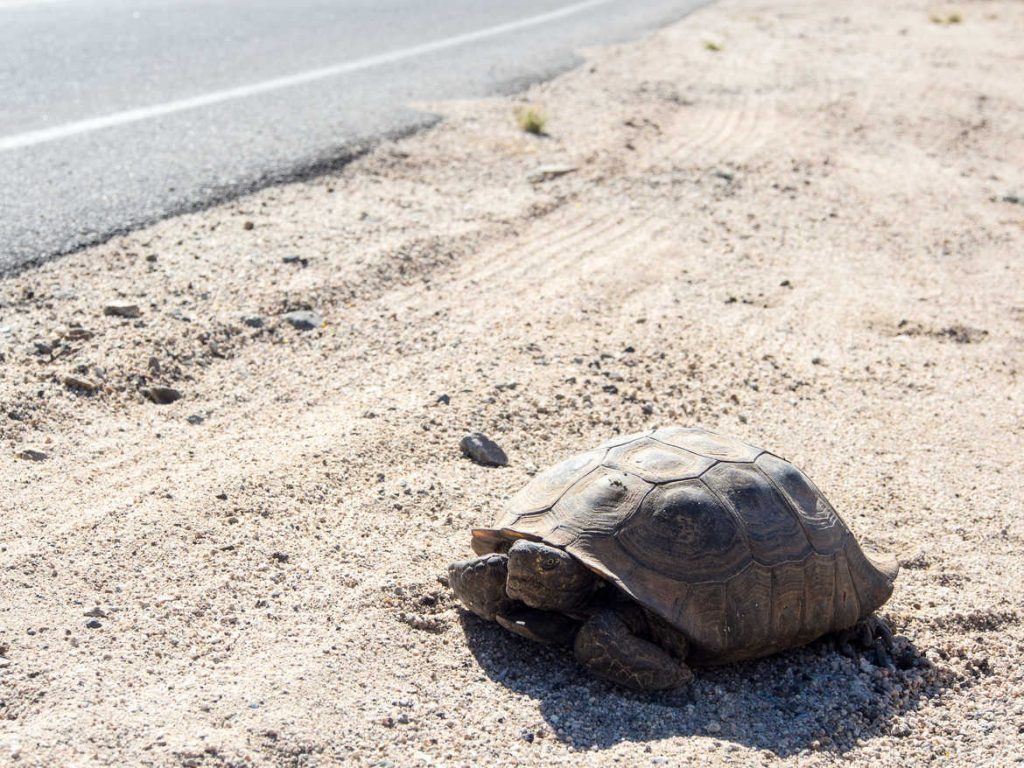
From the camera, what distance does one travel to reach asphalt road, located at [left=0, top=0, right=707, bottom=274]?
614cm

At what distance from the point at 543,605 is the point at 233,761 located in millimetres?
1031

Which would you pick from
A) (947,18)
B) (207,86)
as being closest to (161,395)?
(207,86)

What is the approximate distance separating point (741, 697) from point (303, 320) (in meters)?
2.78

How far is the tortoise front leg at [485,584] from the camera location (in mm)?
3348

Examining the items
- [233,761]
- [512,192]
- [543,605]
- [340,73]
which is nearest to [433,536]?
[543,605]

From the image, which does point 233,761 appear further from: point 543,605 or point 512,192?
point 512,192

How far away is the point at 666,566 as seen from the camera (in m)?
3.28

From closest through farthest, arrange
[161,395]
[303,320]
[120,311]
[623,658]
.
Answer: [623,658] < [161,395] < [120,311] < [303,320]

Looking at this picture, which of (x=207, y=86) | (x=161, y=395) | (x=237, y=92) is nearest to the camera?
(x=161, y=395)

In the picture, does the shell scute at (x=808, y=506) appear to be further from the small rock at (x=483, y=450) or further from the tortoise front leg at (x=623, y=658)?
the small rock at (x=483, y=450)

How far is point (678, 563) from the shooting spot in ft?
10.8

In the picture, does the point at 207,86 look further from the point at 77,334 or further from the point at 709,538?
the point at 709,538

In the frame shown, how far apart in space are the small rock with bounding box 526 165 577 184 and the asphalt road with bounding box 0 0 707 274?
3.74 feet

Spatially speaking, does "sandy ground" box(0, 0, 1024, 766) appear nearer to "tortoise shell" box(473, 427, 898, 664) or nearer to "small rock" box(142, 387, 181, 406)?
"small rock" box(142, 387, 181, 406)
